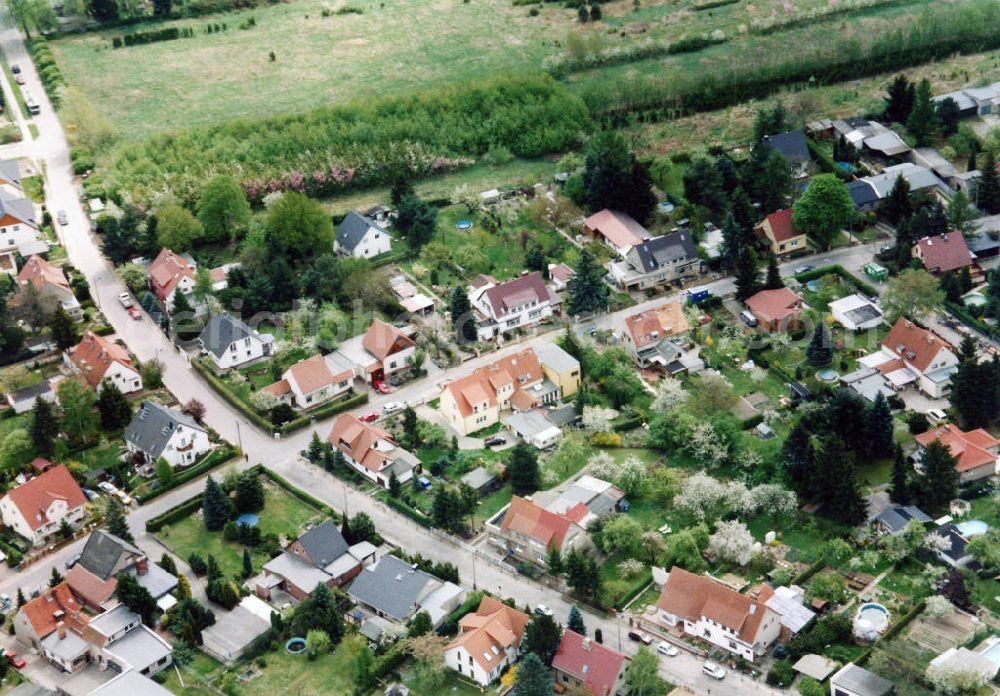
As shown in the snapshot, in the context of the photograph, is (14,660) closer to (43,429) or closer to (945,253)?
(43,429)

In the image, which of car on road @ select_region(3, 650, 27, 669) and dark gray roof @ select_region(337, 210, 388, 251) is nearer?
car on road @ select_region(3, 650, 27, 669)

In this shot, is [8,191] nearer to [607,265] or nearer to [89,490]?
[89,490]

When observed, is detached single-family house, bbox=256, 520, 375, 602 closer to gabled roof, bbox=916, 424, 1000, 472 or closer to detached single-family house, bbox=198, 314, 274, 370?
detached single-family house, bbox=198, 314, 274, 370

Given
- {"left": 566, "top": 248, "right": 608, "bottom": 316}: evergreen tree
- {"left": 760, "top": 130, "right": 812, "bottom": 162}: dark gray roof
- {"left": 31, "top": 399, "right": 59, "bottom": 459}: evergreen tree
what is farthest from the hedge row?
{"left": 760, "top": 130, "right": 812, "bottom": 162}: dark gray roof

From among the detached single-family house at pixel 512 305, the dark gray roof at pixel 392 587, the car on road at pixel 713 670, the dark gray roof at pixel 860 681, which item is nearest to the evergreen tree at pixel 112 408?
the dark gray roof at pixel 392 587

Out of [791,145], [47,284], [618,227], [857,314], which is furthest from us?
[791,145]

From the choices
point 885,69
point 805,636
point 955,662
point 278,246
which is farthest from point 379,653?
point 885,69

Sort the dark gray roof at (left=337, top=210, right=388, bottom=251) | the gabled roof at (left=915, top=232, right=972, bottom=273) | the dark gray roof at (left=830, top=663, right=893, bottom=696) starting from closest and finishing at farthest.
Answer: the dark gray roof at (left=830, top=663, right=893, bottom=696) < the gabled roof at (left=915, top=232, right=972, bottom=273) < the dark gray roof at (left=337, top=210, right=388, bottom=251)

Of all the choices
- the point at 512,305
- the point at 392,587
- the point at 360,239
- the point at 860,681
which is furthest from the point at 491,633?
the point at 360,239
